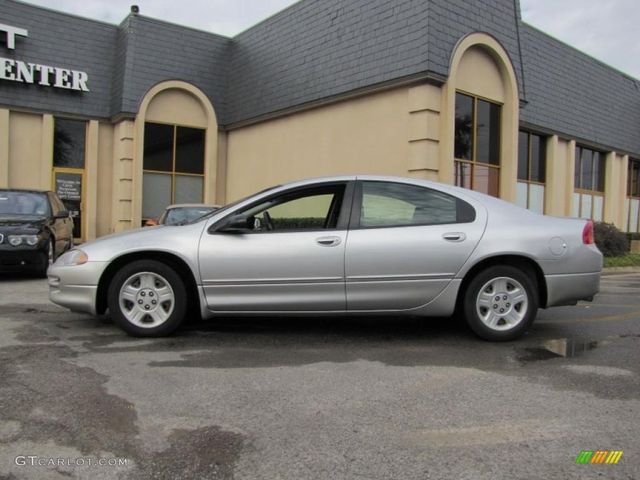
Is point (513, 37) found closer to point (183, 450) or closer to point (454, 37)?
point (454, 37)

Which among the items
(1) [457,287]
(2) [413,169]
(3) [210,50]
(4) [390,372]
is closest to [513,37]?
(2) [413,169]

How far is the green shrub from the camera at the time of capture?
1661 centimetres

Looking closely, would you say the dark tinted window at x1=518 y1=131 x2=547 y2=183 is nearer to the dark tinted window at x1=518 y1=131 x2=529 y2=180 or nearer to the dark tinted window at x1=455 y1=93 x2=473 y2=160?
the dark tinted window at x1=518 y1=131 x2=529 y2=180

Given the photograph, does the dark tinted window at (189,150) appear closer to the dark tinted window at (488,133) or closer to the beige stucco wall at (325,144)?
the beige stucco wall at (325,144)

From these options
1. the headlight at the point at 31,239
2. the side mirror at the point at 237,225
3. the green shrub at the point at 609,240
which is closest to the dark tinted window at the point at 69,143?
the headlight at the point at 31,239

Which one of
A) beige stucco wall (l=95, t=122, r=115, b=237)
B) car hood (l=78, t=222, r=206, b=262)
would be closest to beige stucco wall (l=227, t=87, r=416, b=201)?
beige stucco wall (l=95, t=122, r=115, b=237)

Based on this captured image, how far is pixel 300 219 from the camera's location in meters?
5.82

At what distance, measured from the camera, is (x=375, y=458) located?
293 centimetres

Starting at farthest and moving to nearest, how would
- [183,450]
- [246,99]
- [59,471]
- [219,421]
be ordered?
[246,99]
[219,421]
[183,450]
[59,471]

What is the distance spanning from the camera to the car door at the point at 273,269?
5.18 m

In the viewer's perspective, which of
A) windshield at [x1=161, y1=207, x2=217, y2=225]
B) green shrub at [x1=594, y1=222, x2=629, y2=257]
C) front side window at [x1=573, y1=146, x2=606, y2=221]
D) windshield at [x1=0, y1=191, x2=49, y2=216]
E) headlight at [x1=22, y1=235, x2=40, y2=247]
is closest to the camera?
headlight at [x1=22, y1=235, x2=40, y2=247]

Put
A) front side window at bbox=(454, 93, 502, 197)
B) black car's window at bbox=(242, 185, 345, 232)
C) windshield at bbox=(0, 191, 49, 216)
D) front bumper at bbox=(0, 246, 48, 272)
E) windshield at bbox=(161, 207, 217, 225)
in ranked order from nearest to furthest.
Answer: black car's window at bbox=(242, 185, 345, 232) → front bumper at bbox=(0, 246, 48, 272) → windshield at bbox=(0, 191, 49, 216) → windshield at bbox=(161, 207, 217, 225) → front side window at bbox=(454, 93, 502, 197)

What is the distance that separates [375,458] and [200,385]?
62.8 inches
